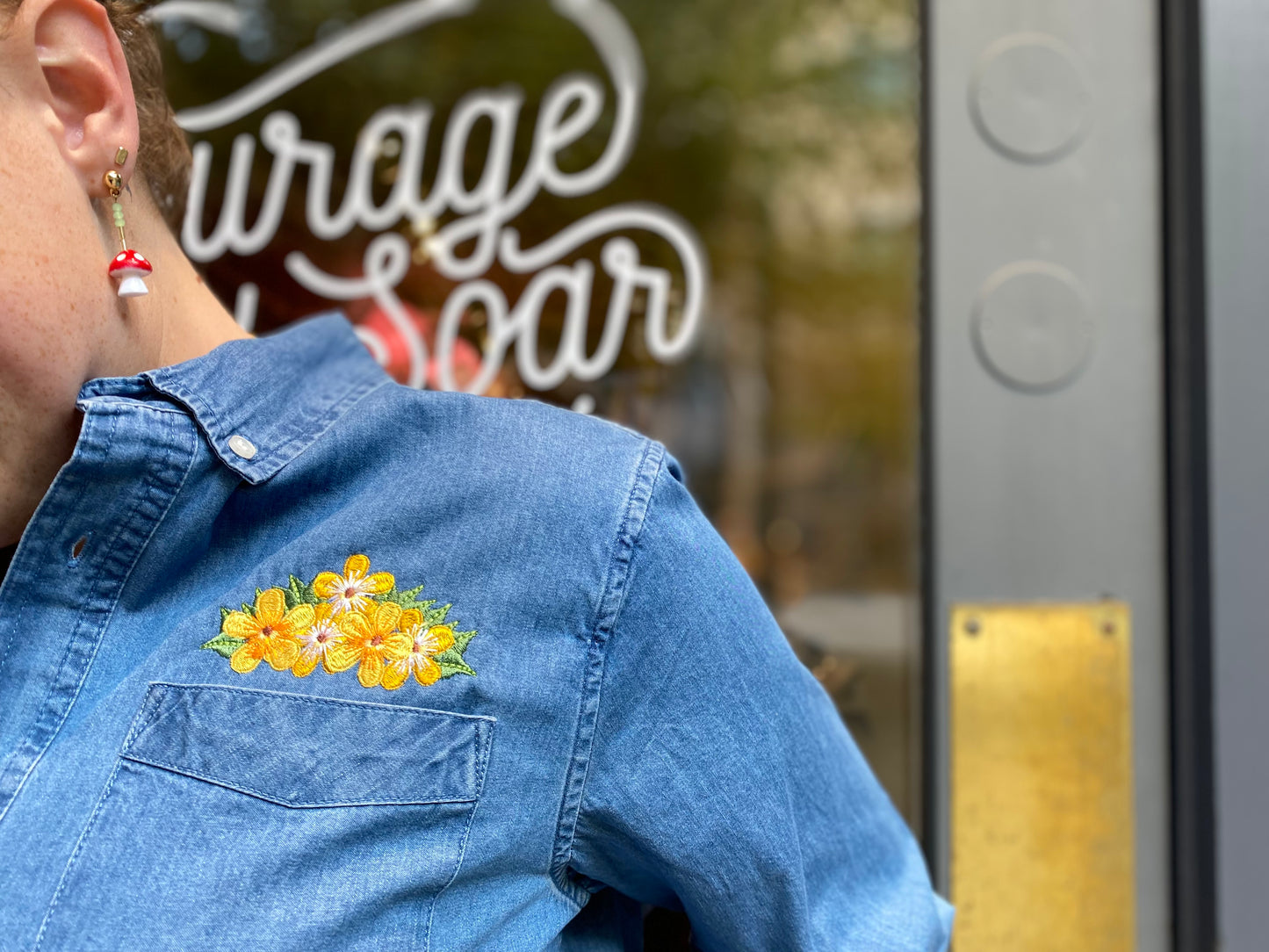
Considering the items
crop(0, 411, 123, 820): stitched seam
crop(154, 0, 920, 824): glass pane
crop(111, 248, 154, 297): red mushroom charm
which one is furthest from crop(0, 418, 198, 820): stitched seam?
crop(154, 0, 920, 824): glass pane

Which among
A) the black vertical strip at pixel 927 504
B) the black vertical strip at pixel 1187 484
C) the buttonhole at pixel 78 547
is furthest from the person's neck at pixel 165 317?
the black vertical strip at pixel 1187 484

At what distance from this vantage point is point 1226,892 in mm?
1162

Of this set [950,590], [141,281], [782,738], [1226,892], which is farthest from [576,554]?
[1226,892]

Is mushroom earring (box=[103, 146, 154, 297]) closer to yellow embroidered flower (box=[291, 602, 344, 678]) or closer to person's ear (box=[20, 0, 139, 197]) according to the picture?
person's ear (box=[20, 0, 139, 197])

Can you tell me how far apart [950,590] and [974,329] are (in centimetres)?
32

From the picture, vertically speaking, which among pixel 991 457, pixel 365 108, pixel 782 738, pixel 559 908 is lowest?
pixel 559 908

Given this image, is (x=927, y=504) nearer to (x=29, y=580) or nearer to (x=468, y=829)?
(x=468, y=829)

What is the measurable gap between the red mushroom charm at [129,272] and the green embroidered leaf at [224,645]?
8.9 inches

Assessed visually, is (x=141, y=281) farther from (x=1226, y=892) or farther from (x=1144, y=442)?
(x=1226, y=892)

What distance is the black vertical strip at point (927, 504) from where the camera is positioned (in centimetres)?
120

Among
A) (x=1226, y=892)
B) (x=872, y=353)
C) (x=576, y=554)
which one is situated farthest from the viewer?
(x=872, y=353)

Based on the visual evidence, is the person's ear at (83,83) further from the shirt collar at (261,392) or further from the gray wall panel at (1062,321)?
the gray wall panel at (1062,321)

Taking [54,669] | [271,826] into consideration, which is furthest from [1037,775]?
[54,669]

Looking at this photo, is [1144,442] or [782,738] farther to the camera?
[1144,442]
